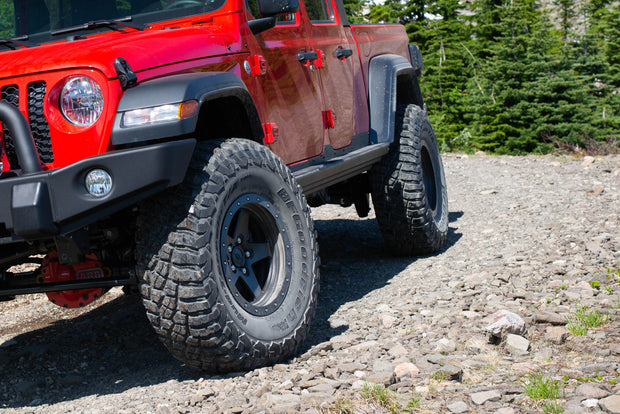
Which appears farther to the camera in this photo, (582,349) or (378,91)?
(378,91)

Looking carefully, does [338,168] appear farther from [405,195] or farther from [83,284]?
[83,284]

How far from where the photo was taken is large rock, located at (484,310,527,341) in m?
3.31

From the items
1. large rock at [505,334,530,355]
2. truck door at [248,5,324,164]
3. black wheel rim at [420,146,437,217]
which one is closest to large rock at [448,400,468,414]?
large rock at [505,334,530,355]

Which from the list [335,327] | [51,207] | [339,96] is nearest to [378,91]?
[339,96]

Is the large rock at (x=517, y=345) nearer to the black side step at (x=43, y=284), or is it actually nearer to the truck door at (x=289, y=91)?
the truck door at (x=289, y=91)

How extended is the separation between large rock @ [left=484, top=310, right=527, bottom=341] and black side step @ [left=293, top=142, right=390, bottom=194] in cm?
132

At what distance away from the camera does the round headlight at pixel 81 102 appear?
9.23 feet

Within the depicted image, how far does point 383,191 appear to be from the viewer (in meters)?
5.43

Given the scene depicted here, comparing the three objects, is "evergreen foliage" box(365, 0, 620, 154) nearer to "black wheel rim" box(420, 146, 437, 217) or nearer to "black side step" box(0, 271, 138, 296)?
"black wheel rim" box(420, 146, 437, 217)

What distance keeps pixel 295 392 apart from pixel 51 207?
1195 mm

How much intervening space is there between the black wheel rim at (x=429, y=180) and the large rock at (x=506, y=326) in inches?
105

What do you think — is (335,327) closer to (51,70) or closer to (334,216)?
(51,70)

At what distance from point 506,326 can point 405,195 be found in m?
2.15

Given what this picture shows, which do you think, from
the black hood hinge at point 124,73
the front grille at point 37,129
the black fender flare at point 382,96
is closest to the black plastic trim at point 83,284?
the front grille at point 37,129
